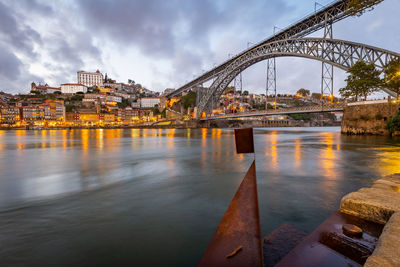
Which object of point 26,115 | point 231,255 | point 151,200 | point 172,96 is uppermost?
point 172,96

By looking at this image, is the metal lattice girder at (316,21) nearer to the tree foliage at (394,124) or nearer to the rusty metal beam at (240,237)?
the tree foliage at (394,124)

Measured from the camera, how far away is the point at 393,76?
20.8 meters

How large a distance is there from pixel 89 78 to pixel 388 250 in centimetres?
16203

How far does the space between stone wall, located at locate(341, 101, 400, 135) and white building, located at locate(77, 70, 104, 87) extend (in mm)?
143595

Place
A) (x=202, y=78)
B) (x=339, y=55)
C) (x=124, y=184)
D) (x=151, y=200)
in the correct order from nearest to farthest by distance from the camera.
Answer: (x=151, y=200), (x=124, y=184), (x=339, y=55), (x=202, y=78)

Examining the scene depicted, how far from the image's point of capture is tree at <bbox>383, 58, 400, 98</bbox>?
2070 cm

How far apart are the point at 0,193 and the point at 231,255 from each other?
18.8ft

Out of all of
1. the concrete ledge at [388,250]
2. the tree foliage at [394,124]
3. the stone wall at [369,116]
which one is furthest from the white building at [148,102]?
the concrete ledge at [388,250]

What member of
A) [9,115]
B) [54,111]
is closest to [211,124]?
[54,111]

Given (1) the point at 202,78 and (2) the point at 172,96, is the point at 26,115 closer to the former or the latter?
(2) the point at 172,96

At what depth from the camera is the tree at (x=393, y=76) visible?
20.7 meters

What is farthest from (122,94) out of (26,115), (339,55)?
(339,55)

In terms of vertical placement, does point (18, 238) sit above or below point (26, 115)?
below

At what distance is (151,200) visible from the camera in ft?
13.6
